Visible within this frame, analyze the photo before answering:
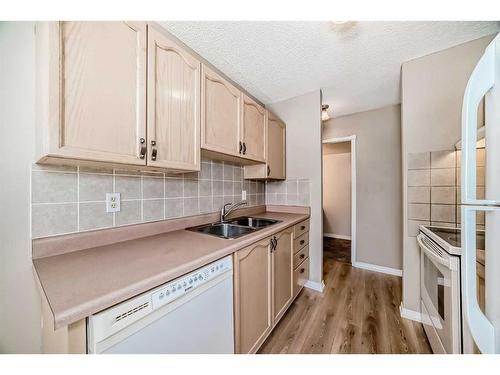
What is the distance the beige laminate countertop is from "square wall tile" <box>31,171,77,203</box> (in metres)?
0.26

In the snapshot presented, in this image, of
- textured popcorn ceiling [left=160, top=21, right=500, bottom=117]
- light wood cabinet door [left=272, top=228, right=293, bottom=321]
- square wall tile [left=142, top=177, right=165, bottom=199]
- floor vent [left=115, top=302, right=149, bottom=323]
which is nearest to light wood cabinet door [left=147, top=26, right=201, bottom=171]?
square wall tile [left=142, top=177, right=165, bottom=199]

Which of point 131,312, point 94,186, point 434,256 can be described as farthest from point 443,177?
point 94,186

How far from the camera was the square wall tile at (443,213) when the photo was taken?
4.88ft

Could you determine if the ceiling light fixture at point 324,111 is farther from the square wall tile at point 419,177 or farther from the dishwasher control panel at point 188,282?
the dishwasher control panel at point 188,282

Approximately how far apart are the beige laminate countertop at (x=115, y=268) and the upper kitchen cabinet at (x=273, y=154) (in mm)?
998

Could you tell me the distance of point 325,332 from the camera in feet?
4.87

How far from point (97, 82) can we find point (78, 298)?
2.68ft

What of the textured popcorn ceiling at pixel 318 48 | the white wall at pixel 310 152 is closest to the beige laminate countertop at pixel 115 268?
A: the white wall at pixel 310 152

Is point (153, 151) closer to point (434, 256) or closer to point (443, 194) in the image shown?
point (434, 256)

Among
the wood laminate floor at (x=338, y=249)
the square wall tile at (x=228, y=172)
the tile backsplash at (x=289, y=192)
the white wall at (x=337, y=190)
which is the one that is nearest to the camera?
the square wall tile at (x=228, y=172)

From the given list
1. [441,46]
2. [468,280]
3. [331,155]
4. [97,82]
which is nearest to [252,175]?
[97,82]

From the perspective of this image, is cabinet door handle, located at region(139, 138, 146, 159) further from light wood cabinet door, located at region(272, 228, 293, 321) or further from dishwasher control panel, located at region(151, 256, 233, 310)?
light wood cabinet door, located at region(272, 228, 293, 321)

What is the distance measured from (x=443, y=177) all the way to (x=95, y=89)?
7.75 ft
